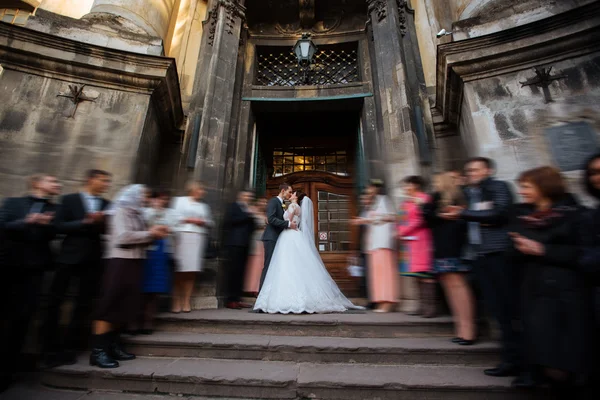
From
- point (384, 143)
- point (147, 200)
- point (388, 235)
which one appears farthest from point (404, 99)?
point (147, 200)

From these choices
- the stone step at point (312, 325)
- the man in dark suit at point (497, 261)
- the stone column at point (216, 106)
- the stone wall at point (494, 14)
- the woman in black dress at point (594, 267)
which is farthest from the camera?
the stone column at point (216, 106)

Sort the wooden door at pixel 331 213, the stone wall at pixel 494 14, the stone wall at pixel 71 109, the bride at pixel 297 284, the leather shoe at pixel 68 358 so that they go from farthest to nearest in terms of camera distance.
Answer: the wooden door at pixel 331 213, the stone wall at pixel 494 14, the stone wall at pixel 71 109, the bride at pixel 297 284, the leather shoe at pixel 68 358

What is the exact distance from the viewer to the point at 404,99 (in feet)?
19.4

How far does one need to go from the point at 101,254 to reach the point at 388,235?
3523mm

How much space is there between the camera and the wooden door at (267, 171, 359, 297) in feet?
22.6

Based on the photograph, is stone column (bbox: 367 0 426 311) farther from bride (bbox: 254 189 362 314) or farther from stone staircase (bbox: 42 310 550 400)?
stone staircase (bbox: 42 310 550 400)

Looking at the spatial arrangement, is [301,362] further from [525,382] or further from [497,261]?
[497,261]

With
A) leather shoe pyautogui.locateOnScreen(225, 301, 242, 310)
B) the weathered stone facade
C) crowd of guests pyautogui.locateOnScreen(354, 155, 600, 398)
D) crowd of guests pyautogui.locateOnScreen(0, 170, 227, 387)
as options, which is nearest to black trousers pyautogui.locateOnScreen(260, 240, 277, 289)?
leather shoe pyautogui.locateOnScreen(225, 301, 242, 310)

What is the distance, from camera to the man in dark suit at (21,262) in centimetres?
237

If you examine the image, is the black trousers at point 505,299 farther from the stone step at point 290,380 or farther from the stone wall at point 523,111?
the stone wall at point 523,111

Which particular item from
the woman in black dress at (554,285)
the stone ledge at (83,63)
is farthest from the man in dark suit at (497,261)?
the stone ledge at (83,63)

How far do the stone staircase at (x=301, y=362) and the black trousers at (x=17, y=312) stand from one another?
1.09 ft

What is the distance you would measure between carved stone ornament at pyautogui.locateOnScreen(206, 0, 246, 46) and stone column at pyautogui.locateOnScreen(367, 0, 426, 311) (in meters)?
3.57

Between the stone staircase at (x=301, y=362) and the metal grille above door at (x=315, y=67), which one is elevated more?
the metal grille above door at (x=315, y=67)
